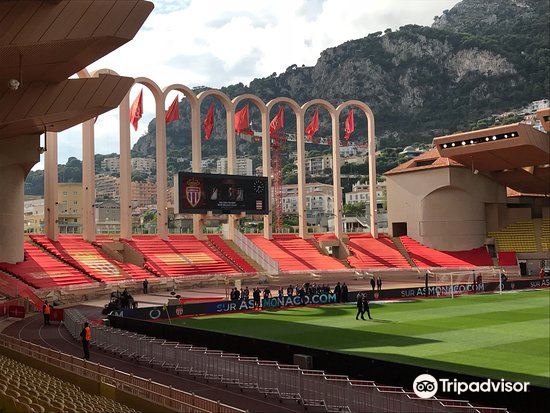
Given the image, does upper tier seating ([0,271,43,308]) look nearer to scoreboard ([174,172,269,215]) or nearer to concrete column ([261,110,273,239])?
scoreboard ([174,172,269,215])

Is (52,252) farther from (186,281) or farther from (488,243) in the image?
(488,243)

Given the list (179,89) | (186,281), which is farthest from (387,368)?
(179,89)

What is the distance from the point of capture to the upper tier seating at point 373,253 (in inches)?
2424

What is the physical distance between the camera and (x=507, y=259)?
2566 inches

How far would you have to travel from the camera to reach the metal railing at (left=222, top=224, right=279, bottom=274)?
5450cm

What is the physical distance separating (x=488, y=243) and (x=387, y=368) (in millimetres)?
57858

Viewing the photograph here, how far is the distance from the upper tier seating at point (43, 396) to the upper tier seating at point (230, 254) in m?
39.8

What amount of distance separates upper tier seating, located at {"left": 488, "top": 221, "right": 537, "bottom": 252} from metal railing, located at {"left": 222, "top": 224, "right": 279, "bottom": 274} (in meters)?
28.1

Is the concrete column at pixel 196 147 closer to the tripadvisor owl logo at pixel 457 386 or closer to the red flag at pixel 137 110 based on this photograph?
the red flag at pixel 137 110

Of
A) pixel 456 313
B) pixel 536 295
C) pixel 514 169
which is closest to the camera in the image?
pixel 456 313

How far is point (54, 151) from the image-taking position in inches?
1813

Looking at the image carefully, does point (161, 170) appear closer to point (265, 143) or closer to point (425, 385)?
point (265, 143)

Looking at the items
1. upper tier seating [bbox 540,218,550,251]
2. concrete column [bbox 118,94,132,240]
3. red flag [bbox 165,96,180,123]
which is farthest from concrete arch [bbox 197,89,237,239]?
upper tier seating [bbox 540,218,550,251]

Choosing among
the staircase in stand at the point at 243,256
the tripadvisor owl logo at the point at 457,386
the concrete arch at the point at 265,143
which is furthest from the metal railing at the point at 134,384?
the concrete arch at the point at 265,143
